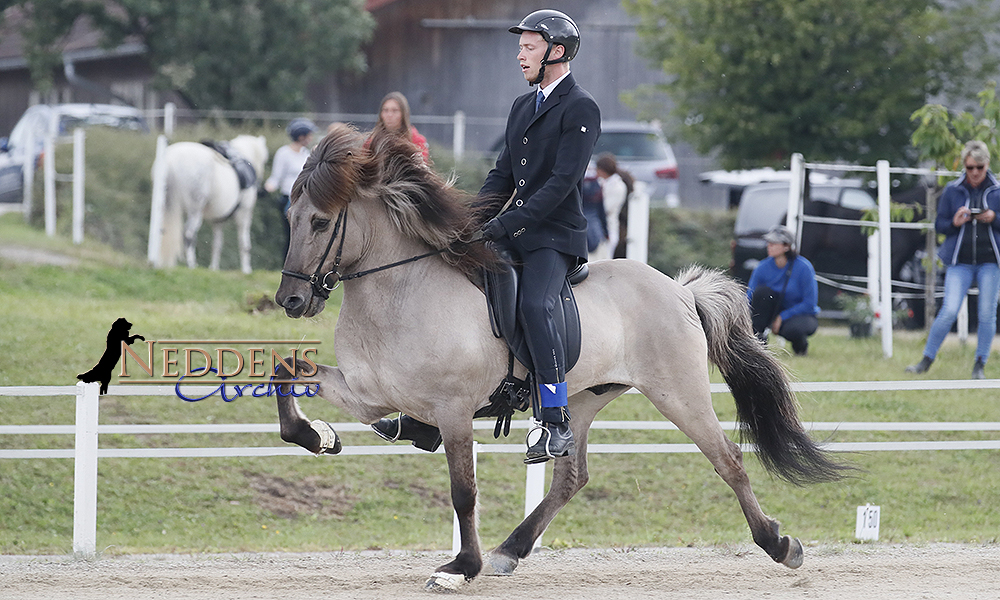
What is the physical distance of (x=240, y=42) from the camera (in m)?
22.5

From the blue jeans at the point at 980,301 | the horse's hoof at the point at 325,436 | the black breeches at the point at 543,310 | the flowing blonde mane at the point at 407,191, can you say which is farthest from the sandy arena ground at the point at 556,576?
the blue jeans at the point at 980,301

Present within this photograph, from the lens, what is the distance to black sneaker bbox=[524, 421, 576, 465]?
5480 mm

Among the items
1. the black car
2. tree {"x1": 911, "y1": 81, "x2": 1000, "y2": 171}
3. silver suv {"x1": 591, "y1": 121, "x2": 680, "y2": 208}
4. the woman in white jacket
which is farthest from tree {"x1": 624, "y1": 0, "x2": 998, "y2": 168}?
the woman in white jacket

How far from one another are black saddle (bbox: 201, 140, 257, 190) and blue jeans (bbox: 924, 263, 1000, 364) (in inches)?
325

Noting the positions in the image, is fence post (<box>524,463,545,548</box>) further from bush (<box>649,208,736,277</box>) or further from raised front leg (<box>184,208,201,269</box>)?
bush (<box>649,208,736,277</box>)

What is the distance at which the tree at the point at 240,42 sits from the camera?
880 inches

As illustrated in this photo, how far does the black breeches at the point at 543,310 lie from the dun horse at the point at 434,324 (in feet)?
0.66

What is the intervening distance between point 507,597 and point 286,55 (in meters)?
18.8

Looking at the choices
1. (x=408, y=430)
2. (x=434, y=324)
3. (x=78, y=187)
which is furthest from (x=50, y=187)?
(x=434, y=324)

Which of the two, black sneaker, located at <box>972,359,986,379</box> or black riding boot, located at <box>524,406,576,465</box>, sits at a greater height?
black riding boot, located at <box>524,406,576,465</box>

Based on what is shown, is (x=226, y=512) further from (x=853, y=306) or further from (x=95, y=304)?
(x=853, y=306)

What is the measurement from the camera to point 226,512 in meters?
7.97

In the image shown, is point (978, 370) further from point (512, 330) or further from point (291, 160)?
point (291, 160)

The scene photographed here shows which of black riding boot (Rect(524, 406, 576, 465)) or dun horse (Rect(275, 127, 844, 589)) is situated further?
black riding boot (Rect(524, 406, 576, 465))
